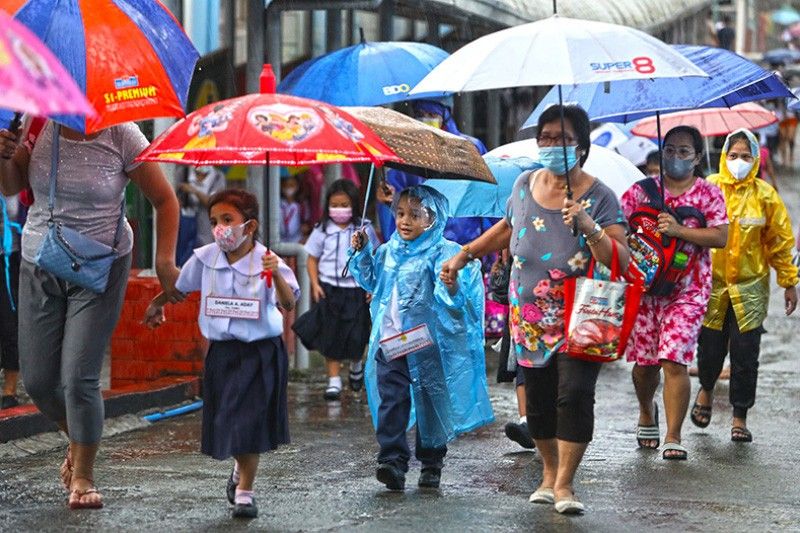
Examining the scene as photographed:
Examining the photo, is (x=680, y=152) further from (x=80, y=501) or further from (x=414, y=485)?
(x=80, y=501)

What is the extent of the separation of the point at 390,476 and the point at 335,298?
4.02 meters

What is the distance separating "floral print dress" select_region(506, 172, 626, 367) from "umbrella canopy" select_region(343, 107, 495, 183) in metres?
0.39

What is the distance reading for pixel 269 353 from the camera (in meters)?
7.21

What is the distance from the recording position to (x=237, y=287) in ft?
23.6

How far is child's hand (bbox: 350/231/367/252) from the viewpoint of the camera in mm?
8195

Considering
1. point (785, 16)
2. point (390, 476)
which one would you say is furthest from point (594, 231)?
point (785, 16)

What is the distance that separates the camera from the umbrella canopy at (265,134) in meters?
6.56

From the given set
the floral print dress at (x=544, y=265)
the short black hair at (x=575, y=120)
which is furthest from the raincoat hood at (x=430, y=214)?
the short black hair at (x=575, y=120)

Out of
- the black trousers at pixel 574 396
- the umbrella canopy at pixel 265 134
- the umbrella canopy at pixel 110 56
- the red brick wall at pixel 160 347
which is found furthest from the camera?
the red brick wall at pixel 160 347

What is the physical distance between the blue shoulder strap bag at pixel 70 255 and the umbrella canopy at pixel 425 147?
3.92 ft

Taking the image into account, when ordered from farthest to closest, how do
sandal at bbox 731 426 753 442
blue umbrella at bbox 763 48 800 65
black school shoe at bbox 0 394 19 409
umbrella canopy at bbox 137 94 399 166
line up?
blue umbrella at bbox 763 48 800 65 < black school shoe at bbox 0 394 19 409 < sandal at bbox 731 426 753 442 < umbrella canopy at bbox 137 94 399 166

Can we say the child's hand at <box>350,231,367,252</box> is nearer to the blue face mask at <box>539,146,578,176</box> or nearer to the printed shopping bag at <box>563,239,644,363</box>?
the blue face mask at <box>539,146,578,176</box>

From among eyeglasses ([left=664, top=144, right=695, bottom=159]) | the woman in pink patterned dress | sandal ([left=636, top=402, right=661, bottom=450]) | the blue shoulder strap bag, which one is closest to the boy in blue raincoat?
the woman in pink patterned dress

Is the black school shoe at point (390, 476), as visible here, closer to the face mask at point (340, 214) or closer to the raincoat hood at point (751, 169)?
the raincoat hood at point (751, 169)
